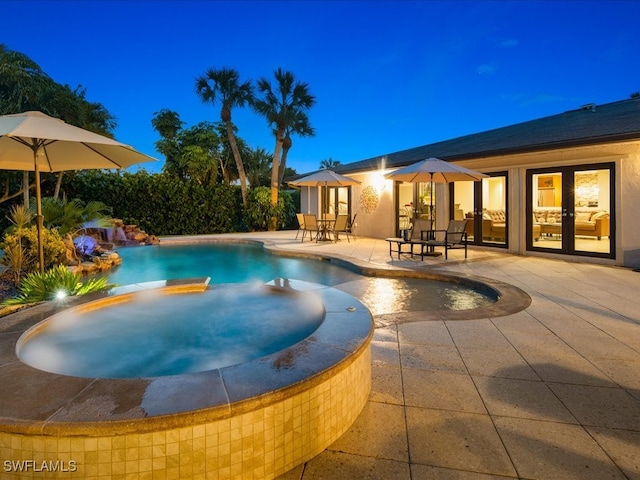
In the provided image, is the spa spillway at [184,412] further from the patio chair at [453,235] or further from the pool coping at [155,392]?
the patio chair at [453,235]

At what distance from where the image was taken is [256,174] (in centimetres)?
2331

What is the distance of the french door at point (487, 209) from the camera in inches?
420

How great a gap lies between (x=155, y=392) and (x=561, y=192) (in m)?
10.1

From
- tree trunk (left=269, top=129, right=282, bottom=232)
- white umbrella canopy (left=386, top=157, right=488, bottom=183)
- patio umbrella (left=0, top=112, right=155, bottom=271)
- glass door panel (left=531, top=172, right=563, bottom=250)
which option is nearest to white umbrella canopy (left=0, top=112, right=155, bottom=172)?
patio umbrella (left=0, top=112, right=155, bottom=271)

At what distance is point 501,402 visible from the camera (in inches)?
104

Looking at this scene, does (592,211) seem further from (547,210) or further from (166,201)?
(166,201)

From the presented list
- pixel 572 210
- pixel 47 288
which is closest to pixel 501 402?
pixel 47 288

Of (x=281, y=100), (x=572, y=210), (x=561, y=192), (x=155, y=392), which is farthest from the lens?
(x=281, y=100)

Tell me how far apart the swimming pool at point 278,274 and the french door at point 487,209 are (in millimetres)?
4639

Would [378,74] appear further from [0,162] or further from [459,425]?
[459,425]

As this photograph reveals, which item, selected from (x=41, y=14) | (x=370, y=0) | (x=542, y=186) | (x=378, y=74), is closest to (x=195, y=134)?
(x=370, y=0)

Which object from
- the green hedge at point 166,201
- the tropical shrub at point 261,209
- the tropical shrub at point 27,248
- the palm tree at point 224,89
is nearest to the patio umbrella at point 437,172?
the tropical shrub at point 27,248

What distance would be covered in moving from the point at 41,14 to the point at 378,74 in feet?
122

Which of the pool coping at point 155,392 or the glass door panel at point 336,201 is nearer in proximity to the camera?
the pool coping at point 155,392
